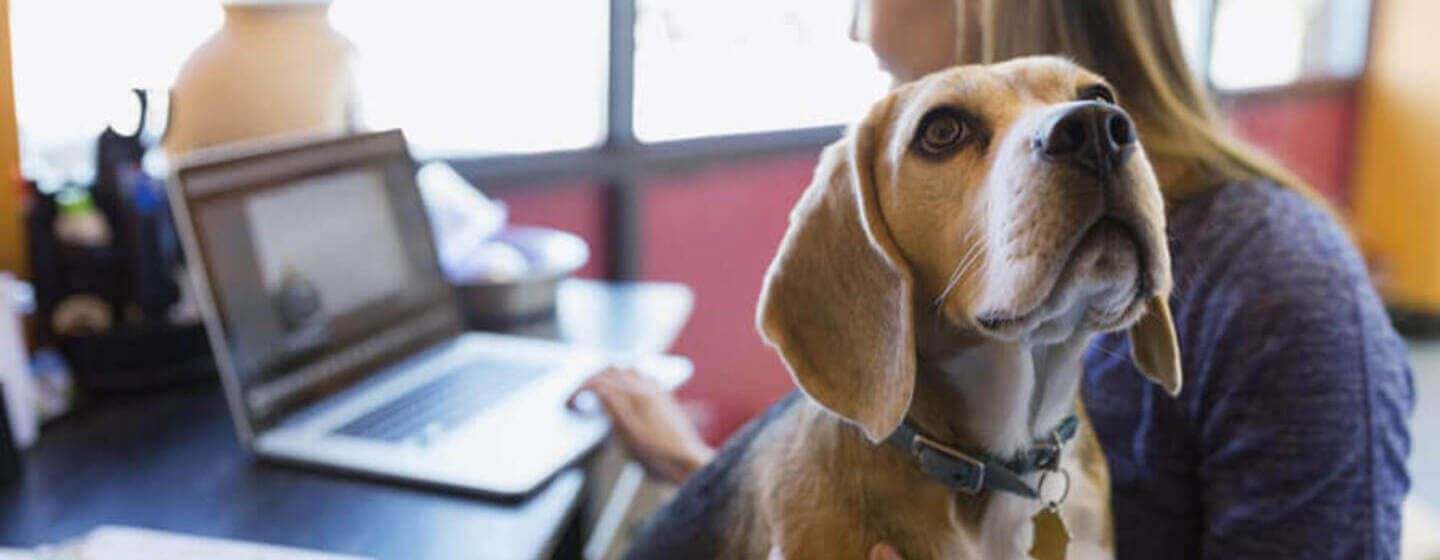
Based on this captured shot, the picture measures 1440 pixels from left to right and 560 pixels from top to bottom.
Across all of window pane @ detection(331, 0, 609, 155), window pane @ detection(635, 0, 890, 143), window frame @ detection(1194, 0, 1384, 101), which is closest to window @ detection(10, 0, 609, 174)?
window pane @ detection(331, 0, 609, 155)

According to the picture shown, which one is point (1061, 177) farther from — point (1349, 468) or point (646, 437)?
point (646, 437)

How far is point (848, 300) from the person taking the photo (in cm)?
92

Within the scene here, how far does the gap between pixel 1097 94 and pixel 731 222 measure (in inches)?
62.3

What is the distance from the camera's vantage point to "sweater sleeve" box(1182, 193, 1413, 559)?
106 centimetres

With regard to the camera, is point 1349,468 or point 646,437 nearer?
point 1349,468

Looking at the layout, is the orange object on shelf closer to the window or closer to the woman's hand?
the window

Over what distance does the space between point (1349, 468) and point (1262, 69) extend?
14.2 ft

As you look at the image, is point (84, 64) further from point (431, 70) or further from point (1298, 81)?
point (1298, 81)

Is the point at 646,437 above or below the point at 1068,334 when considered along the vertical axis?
below

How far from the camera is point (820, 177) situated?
38.1 inches

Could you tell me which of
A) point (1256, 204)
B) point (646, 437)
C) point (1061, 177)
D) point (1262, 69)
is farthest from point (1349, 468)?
point (1262, 69)

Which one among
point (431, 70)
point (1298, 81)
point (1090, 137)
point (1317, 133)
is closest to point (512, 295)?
point (431, 70)

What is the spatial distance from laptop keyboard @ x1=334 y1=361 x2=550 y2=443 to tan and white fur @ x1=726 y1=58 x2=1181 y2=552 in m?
0.59

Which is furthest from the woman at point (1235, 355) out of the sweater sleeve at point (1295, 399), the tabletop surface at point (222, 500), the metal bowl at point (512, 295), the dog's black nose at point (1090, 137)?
the metal bowl at point (512, 295)
